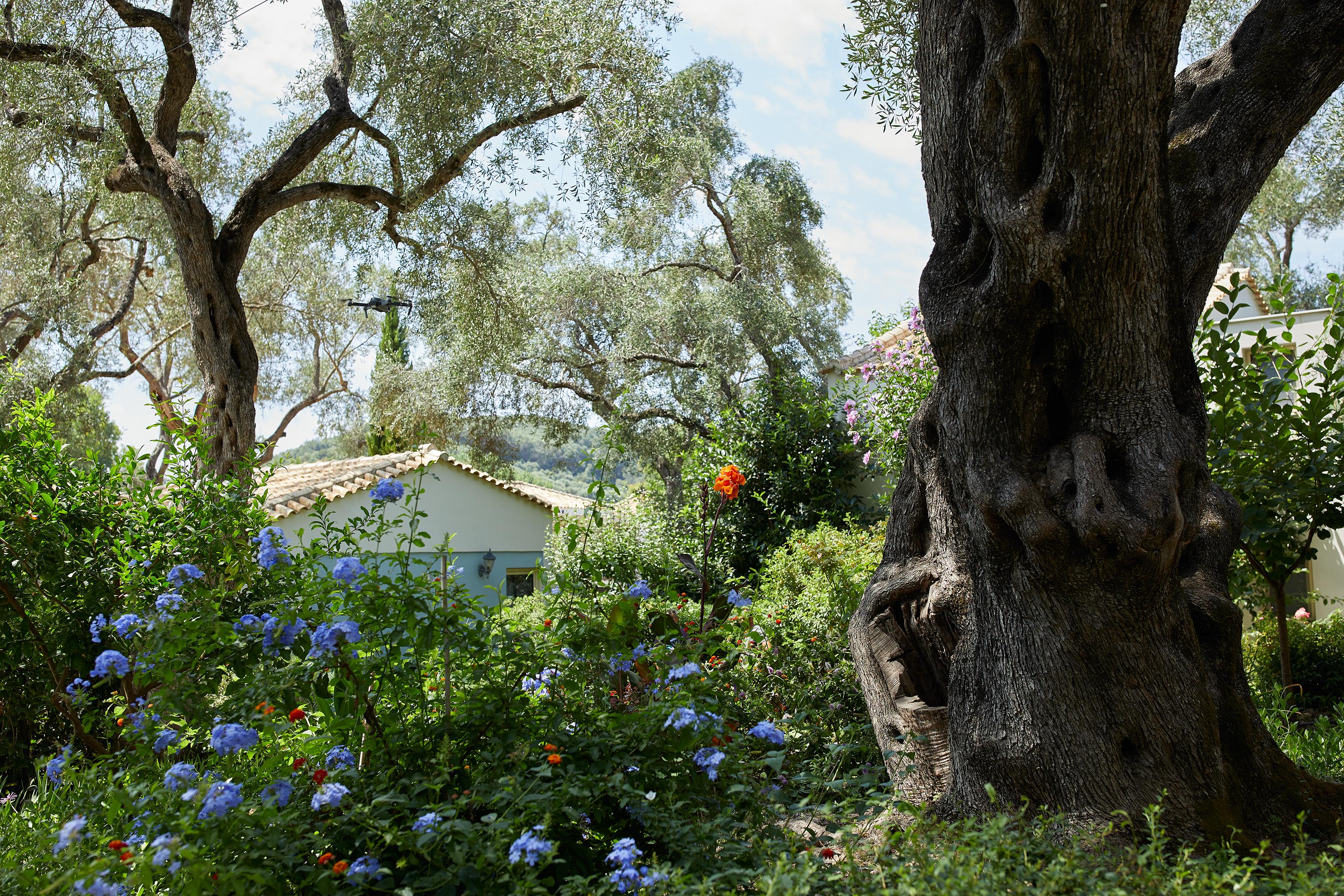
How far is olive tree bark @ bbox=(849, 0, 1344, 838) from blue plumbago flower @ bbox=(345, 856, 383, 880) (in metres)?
1.84

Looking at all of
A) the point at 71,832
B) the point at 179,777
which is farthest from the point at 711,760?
the point at 71,832

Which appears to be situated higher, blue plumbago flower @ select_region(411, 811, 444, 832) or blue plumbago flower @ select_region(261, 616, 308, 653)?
blue plumbago flower @ select_region(261, 616, 308, 653)

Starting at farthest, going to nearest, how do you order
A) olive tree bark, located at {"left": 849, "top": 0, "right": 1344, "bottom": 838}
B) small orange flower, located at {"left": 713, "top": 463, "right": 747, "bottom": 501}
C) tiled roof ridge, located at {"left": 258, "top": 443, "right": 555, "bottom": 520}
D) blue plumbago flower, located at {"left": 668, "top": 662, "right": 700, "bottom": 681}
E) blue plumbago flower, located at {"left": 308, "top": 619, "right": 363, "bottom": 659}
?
tiled roof ridge, located at {"left": 258, "top": 443, "right": 555, "bottom": 520} → small orange flower, located at {"left": 713, "top": 463, "right": 747, "bottom": 501} → olive tree bark, located at {"left": 849, "top": 0, "right": 1344, "bottom": 838} → blue plumbago flower, located at {"left": 668, "top": 662, "right": 700, "bottom": 681} → blue plumbago flower, located at {"left": 308, "top": 619, "right": 363, "bottom": 659}

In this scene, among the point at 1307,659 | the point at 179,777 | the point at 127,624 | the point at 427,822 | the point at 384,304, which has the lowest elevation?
the point at 1307,659

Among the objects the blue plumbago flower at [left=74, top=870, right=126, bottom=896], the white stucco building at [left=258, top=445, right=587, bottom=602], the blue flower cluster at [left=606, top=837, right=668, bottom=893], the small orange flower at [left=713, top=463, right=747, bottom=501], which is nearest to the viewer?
the blue plumbago flower at [left=74, top=870, right=126, bottom=896]

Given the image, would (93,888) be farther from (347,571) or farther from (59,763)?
(347,571)

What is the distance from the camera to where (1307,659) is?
732 cm

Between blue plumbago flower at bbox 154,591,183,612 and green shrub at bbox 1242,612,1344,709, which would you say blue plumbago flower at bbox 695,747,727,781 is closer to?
blue plumbago flower at bbox 154,591,183,612

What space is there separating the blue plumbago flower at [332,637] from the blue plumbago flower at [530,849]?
91 centimetres

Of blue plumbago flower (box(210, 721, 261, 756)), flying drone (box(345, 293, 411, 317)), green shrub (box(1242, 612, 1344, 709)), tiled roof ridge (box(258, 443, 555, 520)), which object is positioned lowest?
green shrub (box(1242, 612, 1344, 709))

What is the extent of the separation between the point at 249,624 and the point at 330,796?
0.98 meters

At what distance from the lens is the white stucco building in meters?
15.2

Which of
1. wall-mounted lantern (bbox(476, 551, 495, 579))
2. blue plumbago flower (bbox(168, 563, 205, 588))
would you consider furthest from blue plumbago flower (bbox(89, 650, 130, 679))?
wall-mounted lantern (bbox(476, 551, 495, 579))

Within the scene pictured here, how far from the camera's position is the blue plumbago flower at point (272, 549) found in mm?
3160
